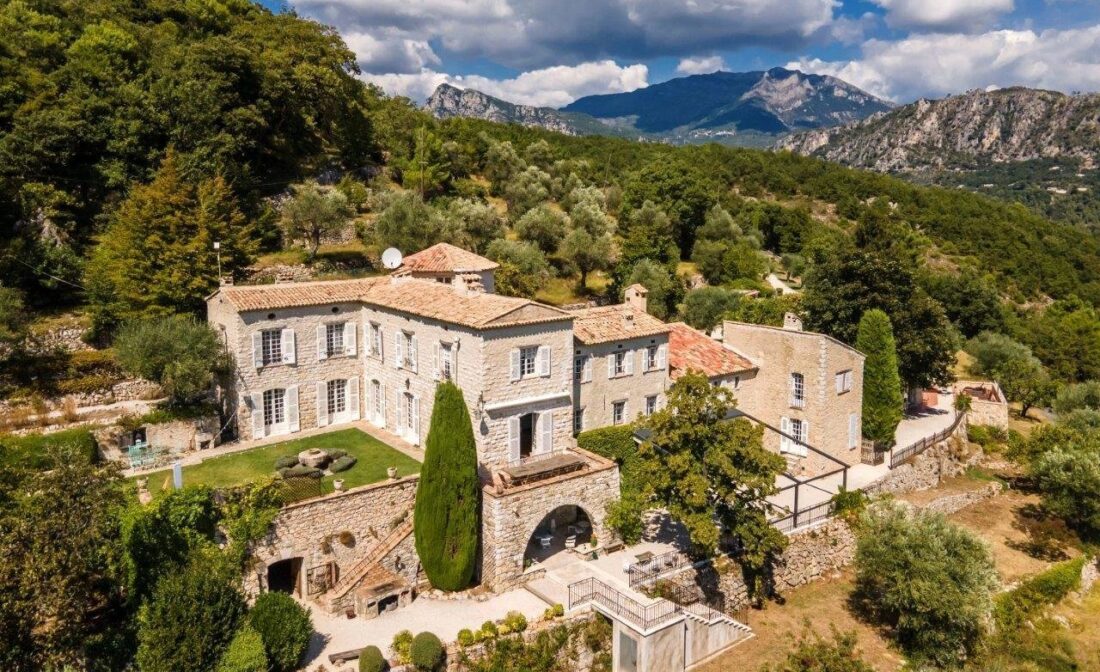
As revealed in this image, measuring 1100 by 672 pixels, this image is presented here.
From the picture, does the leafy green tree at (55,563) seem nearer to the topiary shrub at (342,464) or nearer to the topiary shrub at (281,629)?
the topiary shrub at (281,629)

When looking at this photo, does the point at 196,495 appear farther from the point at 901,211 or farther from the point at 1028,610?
the point at 901,211

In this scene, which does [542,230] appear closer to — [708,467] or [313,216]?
[313,216]

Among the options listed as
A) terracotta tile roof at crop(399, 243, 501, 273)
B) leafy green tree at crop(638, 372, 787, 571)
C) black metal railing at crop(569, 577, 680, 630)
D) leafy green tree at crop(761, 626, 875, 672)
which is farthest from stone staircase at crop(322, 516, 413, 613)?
terracotta tile roof at crop(399, 243, 501, 273)

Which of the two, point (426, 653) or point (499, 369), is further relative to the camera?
point (499, 369)

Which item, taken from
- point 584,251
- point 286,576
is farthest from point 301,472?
point 584,251

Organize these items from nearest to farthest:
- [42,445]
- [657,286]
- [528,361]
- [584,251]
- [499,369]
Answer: [42,445] → [499,369] → [528,361] → [584,251] → [657,286]

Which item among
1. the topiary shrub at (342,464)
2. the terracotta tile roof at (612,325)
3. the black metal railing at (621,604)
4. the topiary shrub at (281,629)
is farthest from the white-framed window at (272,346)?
the black metal railing at (621,604)

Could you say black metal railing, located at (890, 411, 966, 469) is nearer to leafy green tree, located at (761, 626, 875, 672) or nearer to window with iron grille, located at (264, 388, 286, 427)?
leafy green tree, located at (761, 626, 875, 672)
